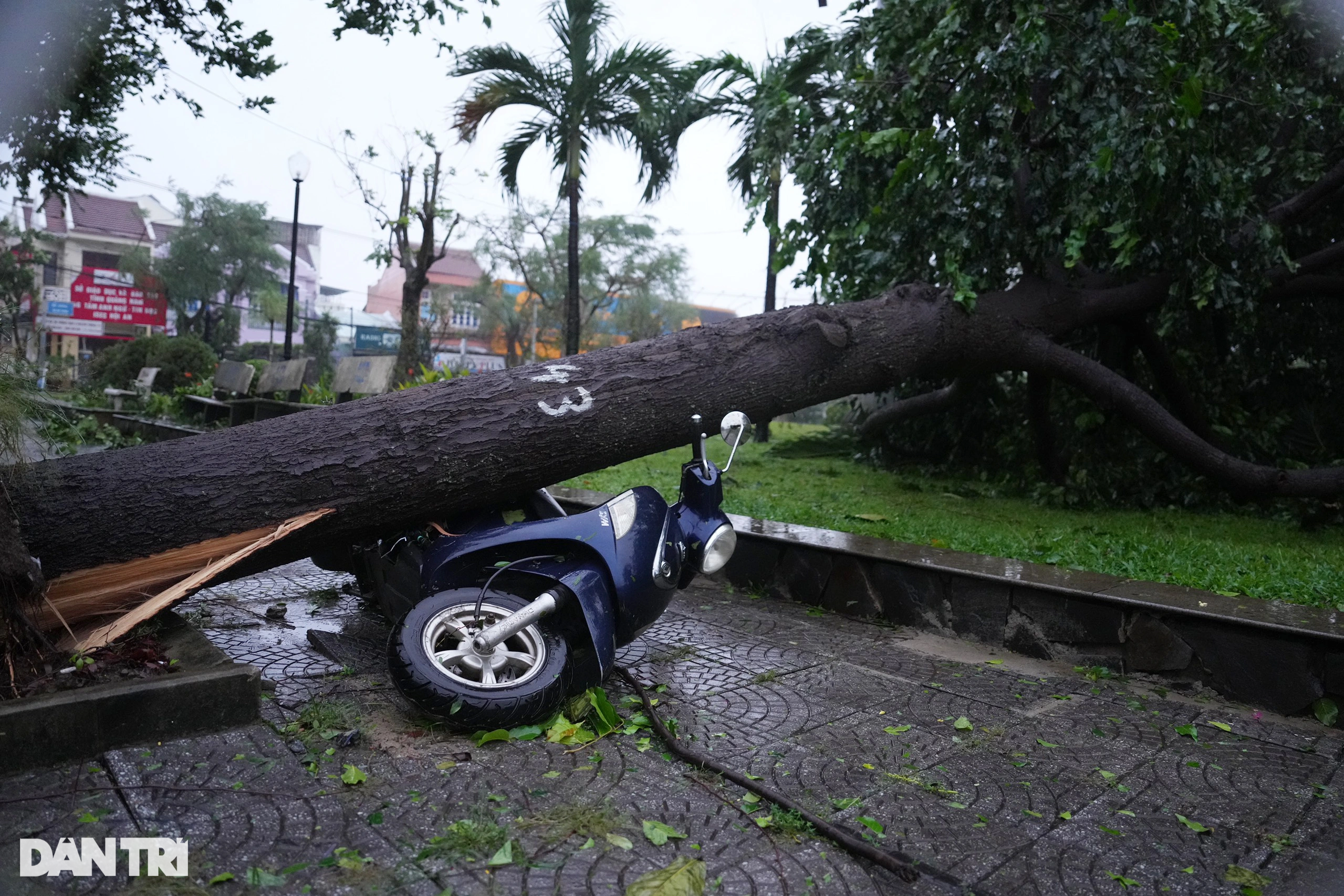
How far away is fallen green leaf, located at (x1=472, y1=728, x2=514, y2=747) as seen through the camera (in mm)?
3322

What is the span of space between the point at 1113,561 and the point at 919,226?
3.16m

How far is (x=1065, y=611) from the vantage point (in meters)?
4.72

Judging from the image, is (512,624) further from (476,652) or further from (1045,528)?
(1045,528)

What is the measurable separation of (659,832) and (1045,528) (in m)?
5.39

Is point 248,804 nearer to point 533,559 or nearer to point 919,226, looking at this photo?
point 533,559

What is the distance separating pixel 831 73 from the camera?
11406 millimetres

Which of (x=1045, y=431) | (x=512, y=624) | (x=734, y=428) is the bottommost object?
(x=512, y=624)

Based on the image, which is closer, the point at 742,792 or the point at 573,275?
the point at 742,792

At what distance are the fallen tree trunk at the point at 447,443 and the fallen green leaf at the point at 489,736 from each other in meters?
1.25

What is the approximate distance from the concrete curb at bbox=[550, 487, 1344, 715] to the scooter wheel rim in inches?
98.1

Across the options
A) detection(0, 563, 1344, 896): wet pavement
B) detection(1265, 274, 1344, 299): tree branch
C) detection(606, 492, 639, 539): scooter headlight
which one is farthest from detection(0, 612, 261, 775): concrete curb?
detection(1265, 274, 1344, 299): tree branch

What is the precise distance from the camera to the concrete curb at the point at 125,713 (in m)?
2.80

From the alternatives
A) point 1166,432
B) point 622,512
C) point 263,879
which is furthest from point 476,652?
point 1166,432

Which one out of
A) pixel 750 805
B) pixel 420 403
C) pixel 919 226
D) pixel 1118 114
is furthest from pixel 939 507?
pixel 750 805
